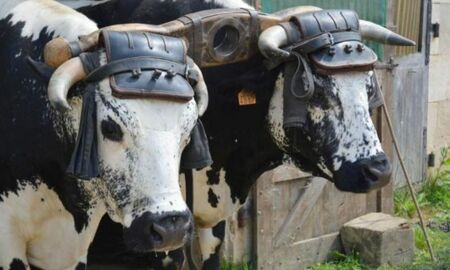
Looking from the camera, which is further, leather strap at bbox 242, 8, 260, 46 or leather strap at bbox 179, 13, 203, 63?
leather strap at bbox 242, 8, 260, 46

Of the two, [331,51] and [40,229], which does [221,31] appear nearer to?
[331,51]

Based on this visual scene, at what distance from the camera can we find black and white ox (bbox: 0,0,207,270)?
370 cm

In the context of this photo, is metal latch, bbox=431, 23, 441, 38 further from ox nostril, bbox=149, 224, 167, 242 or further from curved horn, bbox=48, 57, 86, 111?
ox nostril, bbox=149, 224, 167, 242

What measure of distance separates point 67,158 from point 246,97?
1.16 meters

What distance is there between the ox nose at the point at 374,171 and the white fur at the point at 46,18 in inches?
55.8

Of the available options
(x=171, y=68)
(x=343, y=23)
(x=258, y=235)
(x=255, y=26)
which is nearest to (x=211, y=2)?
(x=255, y=26)

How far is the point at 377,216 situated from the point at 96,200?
3481 millimetres

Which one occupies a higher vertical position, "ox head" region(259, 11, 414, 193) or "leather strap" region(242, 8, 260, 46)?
"leather strap" region(242, 8, 260, 46)

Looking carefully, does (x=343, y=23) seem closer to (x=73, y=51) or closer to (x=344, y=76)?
(x=344, y=76)

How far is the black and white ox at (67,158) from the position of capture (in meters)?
3.70

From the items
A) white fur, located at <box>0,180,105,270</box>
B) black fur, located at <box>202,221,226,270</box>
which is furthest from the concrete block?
white fur, located at <box>0,180,105,270</box>

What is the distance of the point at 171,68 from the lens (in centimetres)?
388

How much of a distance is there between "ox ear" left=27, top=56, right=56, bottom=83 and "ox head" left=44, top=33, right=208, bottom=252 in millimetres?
175

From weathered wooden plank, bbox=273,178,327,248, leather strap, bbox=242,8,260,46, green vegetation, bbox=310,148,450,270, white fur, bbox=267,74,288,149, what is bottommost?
green vegetation, bbox=310,148,450,270
